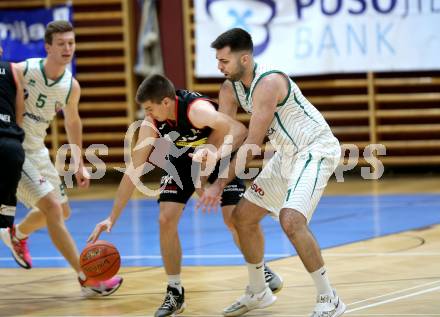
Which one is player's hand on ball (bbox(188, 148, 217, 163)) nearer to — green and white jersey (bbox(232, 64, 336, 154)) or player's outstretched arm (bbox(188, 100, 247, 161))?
player's outstretched arm (bbox(188, 100, 247, 161))

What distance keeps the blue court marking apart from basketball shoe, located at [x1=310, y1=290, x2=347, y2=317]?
2.33m

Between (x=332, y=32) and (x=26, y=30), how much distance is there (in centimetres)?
459

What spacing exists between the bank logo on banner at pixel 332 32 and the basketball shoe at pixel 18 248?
6.69 m

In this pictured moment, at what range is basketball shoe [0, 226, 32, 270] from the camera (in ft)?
23.7

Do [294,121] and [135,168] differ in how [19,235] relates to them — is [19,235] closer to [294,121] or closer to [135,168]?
[135,168]

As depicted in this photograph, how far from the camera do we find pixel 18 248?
7266 mm

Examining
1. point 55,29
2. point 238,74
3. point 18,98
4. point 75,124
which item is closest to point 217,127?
point 238,74

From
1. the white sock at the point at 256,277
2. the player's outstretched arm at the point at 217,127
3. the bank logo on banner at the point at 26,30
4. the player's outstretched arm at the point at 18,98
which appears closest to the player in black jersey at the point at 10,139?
the player's outstretched arm at the point at 18,98

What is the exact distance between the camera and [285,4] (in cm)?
1343

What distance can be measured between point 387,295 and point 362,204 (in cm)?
498

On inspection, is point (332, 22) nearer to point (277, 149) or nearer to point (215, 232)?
point (215, 232)

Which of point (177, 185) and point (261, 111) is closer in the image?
point (261, 111)

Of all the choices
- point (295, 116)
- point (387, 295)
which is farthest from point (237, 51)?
point (387, 295)

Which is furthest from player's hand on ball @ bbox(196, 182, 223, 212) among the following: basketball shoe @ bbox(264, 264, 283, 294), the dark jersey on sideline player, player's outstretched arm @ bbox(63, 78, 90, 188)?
player's outstretched arm @ bbox(63, 78, 90, 188)
